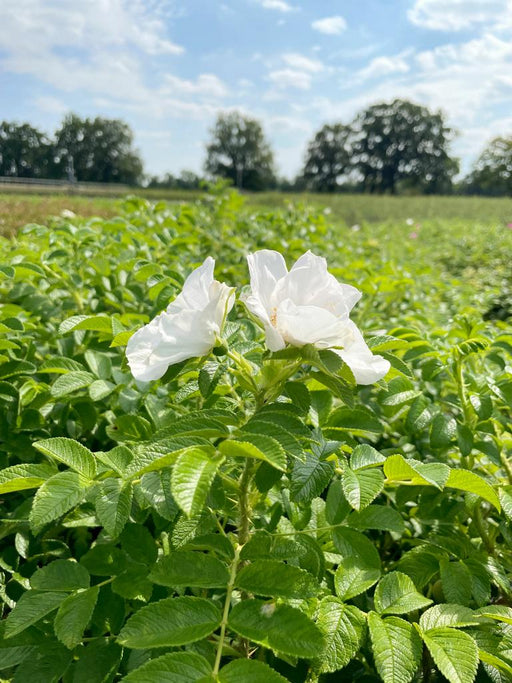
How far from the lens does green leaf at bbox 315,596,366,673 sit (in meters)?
0.68

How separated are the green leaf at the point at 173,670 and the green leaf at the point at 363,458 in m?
0.33

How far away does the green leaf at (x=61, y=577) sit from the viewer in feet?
2.43

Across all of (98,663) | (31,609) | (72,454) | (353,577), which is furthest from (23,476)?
(353,577)

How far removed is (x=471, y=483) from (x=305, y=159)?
64.4 metres

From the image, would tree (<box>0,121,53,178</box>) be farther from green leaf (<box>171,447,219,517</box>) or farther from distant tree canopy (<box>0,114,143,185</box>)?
green leaf (<box>171,447,219,517</box>)

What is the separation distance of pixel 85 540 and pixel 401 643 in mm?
694

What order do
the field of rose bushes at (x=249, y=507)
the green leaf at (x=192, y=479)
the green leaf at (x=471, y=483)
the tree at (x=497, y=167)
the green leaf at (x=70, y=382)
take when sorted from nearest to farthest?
the green leaf at (x=192, y=479) < the field of rose bushes at (x=249, y=507) < the green leaf at (x=471, y=483) < the green leaf at (x=70, y=382) < the tree at (x=497, y=167)

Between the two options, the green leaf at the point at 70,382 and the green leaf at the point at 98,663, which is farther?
the green leaf at the point at 70,382

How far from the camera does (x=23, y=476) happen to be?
0.73 metres

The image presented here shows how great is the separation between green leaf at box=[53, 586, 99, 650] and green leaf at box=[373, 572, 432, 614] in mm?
420

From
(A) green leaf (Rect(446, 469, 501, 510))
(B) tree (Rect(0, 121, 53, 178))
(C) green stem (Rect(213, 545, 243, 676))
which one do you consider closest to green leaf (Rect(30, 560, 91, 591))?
(C) green stem (Rect(213, 545, 243, 676))

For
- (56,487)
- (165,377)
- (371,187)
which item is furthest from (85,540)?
(371,187)

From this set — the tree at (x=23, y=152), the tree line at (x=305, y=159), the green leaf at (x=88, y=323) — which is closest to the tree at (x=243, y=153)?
the tree line at (x=305, y=159)

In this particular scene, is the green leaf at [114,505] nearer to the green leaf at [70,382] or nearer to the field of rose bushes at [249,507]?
the field of rose bushes at [249,507]
